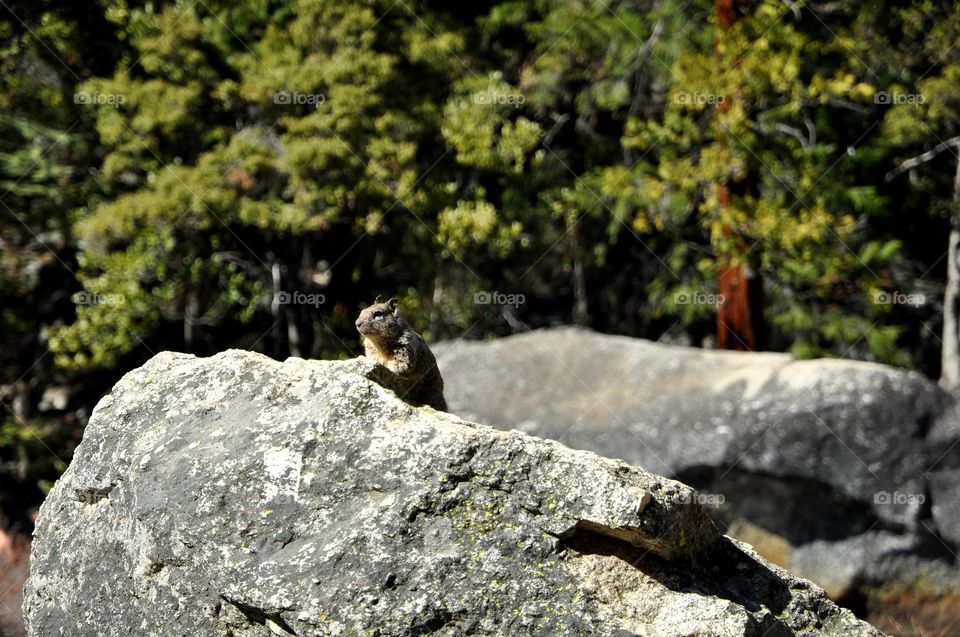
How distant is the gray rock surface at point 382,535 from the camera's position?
13.5 ft

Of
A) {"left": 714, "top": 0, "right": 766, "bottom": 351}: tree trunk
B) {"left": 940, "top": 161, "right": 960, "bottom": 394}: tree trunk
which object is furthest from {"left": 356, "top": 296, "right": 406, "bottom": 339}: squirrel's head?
{"left": 940, "top": 161, "right": 960, "bottom": 394}: tree trunk

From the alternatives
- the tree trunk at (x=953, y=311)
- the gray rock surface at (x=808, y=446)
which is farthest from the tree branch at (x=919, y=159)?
the gray rock surface at (x=808, y=446)

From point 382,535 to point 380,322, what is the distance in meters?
1.18

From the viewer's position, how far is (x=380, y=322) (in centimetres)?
498

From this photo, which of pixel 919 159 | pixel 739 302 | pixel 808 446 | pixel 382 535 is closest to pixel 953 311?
pixel 919 159

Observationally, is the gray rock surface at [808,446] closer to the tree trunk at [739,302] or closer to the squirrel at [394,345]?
the tree trunk at [739,302]

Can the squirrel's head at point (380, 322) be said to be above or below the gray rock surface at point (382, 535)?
above

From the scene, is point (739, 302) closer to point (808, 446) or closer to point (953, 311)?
point (953, 311)

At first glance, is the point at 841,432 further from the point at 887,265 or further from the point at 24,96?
the point at 24,96

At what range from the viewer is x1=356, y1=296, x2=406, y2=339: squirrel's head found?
497cm

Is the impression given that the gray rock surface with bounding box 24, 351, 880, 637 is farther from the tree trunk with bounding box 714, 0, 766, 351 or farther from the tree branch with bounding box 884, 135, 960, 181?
the tree branch with bounding box 884, 135, 960, 181

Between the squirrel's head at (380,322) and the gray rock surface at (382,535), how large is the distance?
360 mm

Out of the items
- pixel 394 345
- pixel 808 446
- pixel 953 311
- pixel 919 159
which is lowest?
pixel 953 311

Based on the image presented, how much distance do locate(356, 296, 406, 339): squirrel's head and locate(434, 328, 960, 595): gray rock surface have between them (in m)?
5.17
